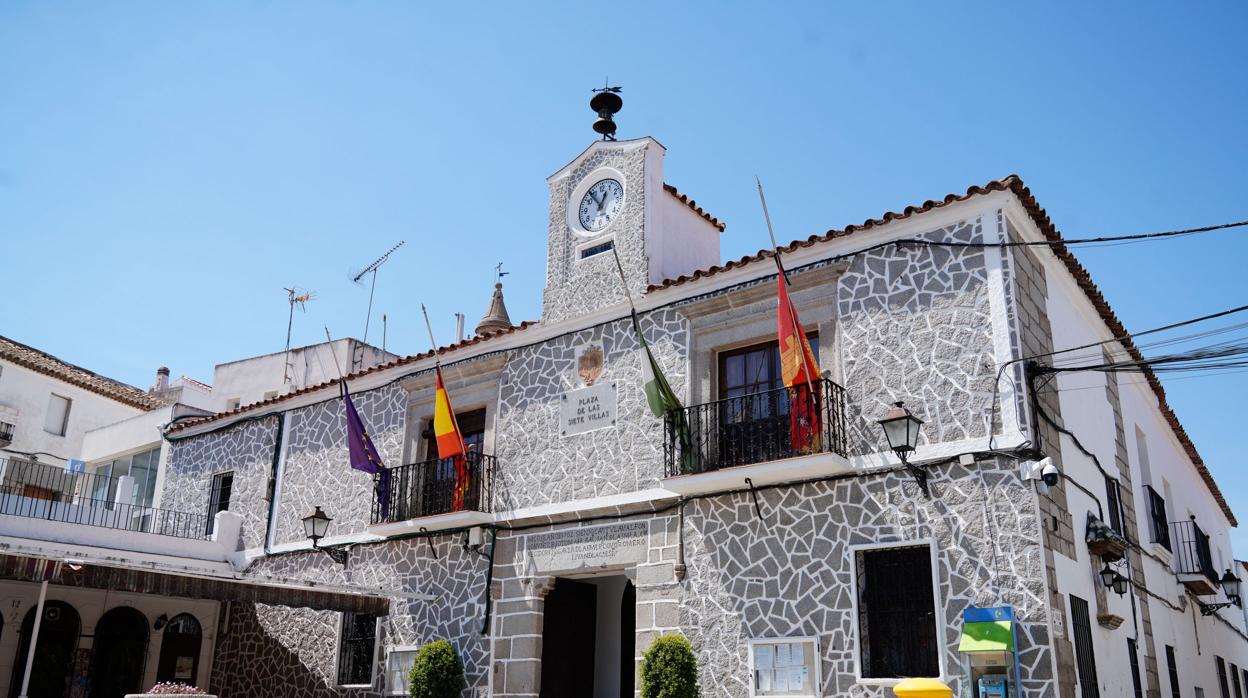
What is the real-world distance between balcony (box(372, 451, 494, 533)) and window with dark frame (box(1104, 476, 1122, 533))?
7564 mm

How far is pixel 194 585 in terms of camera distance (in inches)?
471

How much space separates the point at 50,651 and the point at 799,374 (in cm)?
1189

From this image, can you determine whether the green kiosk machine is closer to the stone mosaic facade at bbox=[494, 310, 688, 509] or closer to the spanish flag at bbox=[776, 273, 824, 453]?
the spanish flag at bbox=[776, 273, 824, 453]

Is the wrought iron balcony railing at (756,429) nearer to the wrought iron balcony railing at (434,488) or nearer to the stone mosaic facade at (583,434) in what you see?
the stone mosaic facade at (583,434)

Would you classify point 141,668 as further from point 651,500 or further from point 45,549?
point 651,500

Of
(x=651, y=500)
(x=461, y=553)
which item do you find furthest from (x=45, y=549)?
(x=651, y=500)

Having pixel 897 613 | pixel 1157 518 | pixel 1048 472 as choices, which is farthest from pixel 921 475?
pixel 1157 518

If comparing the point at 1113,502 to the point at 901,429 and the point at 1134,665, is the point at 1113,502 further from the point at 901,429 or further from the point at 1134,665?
the point at 901,429

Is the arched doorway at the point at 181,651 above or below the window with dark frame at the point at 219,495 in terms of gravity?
below

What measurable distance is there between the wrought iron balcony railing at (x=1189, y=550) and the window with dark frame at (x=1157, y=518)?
31.8 inches

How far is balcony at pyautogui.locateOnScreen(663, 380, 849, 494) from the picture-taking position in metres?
10.4

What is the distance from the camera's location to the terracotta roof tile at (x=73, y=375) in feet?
91.1

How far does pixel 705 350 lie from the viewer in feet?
39.6

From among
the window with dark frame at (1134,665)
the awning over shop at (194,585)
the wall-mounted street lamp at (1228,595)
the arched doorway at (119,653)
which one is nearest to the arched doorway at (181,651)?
the arched doorway at (119,653)
